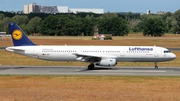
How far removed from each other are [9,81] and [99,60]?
51.2 ft

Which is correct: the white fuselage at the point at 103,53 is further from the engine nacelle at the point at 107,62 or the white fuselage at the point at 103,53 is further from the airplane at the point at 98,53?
the engine nacelle at the point at 107,62

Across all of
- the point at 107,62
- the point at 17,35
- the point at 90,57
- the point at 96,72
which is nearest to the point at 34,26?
the point at 17,35

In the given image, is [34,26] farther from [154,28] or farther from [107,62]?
[107,62]

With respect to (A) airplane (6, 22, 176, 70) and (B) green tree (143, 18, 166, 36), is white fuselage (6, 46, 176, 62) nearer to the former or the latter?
(A) airplane (6, 22, 176, 70)

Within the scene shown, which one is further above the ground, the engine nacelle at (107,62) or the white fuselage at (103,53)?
the white fuselage at (103,53)

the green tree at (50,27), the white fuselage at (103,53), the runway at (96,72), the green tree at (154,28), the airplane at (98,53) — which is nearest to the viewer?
the runway at (96,72)

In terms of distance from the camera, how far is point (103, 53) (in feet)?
167

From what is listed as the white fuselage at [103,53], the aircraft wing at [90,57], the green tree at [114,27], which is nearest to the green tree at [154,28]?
the green tree at [114,27]

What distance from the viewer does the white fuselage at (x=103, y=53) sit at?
50812 millimetres

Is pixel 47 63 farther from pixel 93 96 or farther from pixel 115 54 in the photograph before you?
pixel 93 96

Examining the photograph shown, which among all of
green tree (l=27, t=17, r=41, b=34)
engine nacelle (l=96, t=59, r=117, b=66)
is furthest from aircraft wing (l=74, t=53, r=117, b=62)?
green tree (l=27, t=17, r=41, b=34)

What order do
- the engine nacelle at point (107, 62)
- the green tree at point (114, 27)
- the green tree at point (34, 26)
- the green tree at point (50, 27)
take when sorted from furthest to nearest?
1. the green tree at point (34, 26)
2. the green tree at point (114, 27)
3. the green tree at point (50, 27)
4. the engine nacelle at point (107, 62)

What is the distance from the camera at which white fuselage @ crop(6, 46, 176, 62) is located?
50.8 metres

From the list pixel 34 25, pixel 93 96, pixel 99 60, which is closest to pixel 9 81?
pixel 93 96
